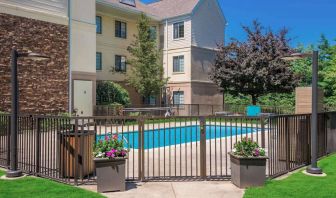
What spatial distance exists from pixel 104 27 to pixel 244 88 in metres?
12.7

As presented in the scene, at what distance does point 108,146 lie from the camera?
6953mm

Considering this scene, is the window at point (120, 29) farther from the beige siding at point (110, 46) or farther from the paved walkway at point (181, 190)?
the paved walkway at point (181, 190)

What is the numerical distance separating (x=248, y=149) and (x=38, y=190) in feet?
14.8

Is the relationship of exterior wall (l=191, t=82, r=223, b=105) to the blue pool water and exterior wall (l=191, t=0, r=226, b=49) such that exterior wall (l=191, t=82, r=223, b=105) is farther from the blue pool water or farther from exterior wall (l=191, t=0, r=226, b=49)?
the blue pool water

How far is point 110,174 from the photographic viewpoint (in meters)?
6.82

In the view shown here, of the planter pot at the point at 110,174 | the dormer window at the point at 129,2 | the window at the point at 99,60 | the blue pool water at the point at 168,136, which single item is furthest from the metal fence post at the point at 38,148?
the dormer window at the point at 129,2

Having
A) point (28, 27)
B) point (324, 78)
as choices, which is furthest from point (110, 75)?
point (324, 78)

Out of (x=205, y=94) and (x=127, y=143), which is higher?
(x=205, y=94)

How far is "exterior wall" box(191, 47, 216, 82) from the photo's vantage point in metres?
30.0

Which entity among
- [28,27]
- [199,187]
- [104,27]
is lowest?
[199,187]

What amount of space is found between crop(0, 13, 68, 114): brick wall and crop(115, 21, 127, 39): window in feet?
27.9

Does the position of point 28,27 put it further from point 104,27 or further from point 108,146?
point 108,146

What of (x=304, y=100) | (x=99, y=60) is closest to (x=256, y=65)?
(x=99, y=60)

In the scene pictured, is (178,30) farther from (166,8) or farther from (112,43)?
(112,43)
